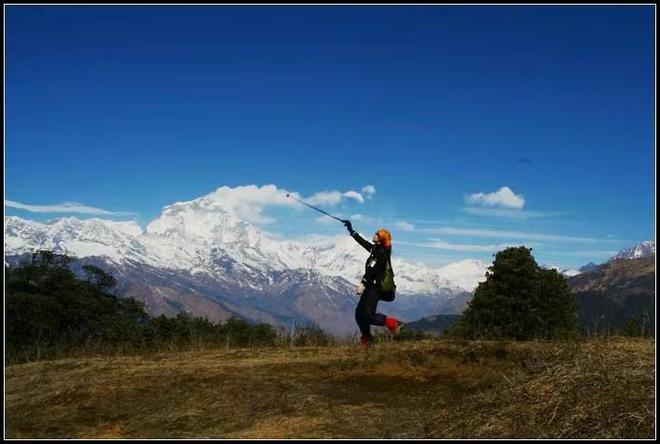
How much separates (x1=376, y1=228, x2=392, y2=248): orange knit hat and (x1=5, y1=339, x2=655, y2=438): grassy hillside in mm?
2263

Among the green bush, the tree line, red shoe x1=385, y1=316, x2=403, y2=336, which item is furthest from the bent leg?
the tree line

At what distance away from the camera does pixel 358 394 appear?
10109 mm

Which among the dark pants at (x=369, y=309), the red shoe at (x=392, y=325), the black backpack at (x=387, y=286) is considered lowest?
the red shoe at (x=392, y=325)

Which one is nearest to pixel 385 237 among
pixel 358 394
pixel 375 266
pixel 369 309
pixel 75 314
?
pixel 375 266

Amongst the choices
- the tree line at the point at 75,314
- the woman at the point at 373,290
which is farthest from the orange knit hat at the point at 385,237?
the tree line at the point at 75,314

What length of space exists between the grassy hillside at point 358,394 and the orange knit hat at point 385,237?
2263 mm

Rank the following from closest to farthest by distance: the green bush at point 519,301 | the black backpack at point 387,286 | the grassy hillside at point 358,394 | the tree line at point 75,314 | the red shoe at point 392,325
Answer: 1. the grassy hillside at point 358,394
2. the red shoe at point 392,325
3. the black backpack at point 387,286
4. the green bush at point 519,301
5. the tree line at point 75,314

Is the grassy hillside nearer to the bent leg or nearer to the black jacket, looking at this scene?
the bent leg

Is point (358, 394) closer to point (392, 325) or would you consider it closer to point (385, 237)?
point (392, 325)

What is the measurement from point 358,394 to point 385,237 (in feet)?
14.0

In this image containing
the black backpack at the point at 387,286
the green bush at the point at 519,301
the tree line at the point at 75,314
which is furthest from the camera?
the tree line at the point at 75,314

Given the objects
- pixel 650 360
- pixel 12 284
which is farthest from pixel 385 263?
pixel 12 284

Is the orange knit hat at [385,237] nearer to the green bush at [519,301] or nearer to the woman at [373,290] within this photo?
the woman at [373,290]

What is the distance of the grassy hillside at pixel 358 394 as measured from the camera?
24.1ft
